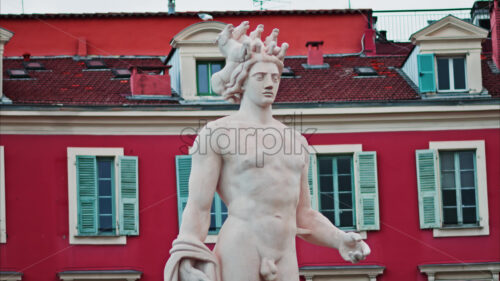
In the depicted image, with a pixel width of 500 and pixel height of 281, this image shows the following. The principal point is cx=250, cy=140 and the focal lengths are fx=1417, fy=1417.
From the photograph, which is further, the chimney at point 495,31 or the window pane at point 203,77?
the chimney at point 495,31


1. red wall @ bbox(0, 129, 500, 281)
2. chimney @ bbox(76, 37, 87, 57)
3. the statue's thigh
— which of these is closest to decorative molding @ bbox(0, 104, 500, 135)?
red wall @ bbox(0, 129, 500, 281)

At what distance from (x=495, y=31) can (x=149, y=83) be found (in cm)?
1039

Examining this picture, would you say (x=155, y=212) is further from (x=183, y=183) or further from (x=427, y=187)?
(x=427, y=187)

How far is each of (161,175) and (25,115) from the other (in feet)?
12.4

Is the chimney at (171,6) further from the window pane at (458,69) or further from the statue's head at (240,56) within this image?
the statue's head at (240,56)

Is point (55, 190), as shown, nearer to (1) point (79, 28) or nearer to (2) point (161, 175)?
(2) point (161, 175)

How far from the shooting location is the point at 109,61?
41375mm

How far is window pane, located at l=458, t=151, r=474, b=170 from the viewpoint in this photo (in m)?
36.9

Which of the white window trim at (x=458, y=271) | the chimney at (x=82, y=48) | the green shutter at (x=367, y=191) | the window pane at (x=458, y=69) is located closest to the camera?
the white window trim at (x=458, y=271)

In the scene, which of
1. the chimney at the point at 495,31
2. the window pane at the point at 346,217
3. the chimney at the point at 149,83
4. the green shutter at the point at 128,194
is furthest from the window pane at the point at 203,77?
the chimney at the point at 495,31

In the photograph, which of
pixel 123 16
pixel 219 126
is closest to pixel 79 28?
→ pixel 123 16

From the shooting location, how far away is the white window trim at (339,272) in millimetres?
35906

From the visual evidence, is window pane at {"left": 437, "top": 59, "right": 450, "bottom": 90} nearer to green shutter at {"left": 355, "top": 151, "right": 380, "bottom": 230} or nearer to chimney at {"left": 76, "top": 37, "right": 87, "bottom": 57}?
green shutter at {"left": 355, "top": 151, "right": 380, "bottom": 230}

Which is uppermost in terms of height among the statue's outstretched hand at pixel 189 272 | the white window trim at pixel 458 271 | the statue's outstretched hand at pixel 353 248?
the statue's outstretched hand at pixel 353 248
